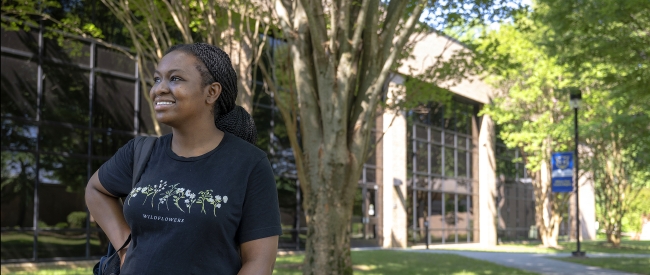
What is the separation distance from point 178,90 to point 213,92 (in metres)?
0.12

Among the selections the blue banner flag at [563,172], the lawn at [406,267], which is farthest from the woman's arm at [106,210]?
the blue banner flag at [563,172]

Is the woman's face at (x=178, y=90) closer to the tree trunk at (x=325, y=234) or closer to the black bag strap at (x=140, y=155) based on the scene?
the black bag strap at (x=140, y=155)

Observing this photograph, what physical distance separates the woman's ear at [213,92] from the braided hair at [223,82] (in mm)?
12

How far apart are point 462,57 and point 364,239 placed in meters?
13.6

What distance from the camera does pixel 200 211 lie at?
95.0 inches

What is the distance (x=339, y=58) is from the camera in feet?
36.2

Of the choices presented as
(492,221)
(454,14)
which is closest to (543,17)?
(454,14)

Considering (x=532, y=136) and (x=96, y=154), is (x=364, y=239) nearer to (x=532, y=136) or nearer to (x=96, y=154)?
(x=532, y=136)

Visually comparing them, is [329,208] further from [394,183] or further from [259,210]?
[394,183]

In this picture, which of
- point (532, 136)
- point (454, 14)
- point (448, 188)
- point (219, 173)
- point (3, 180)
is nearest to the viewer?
point (219, 173)

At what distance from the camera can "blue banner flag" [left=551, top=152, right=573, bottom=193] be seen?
2670cm

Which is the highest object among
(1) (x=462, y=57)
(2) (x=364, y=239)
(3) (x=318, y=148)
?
(1) (x=462, y=57)

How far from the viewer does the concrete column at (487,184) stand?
39519mm

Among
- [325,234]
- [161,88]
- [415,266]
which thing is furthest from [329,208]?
[161,88]
